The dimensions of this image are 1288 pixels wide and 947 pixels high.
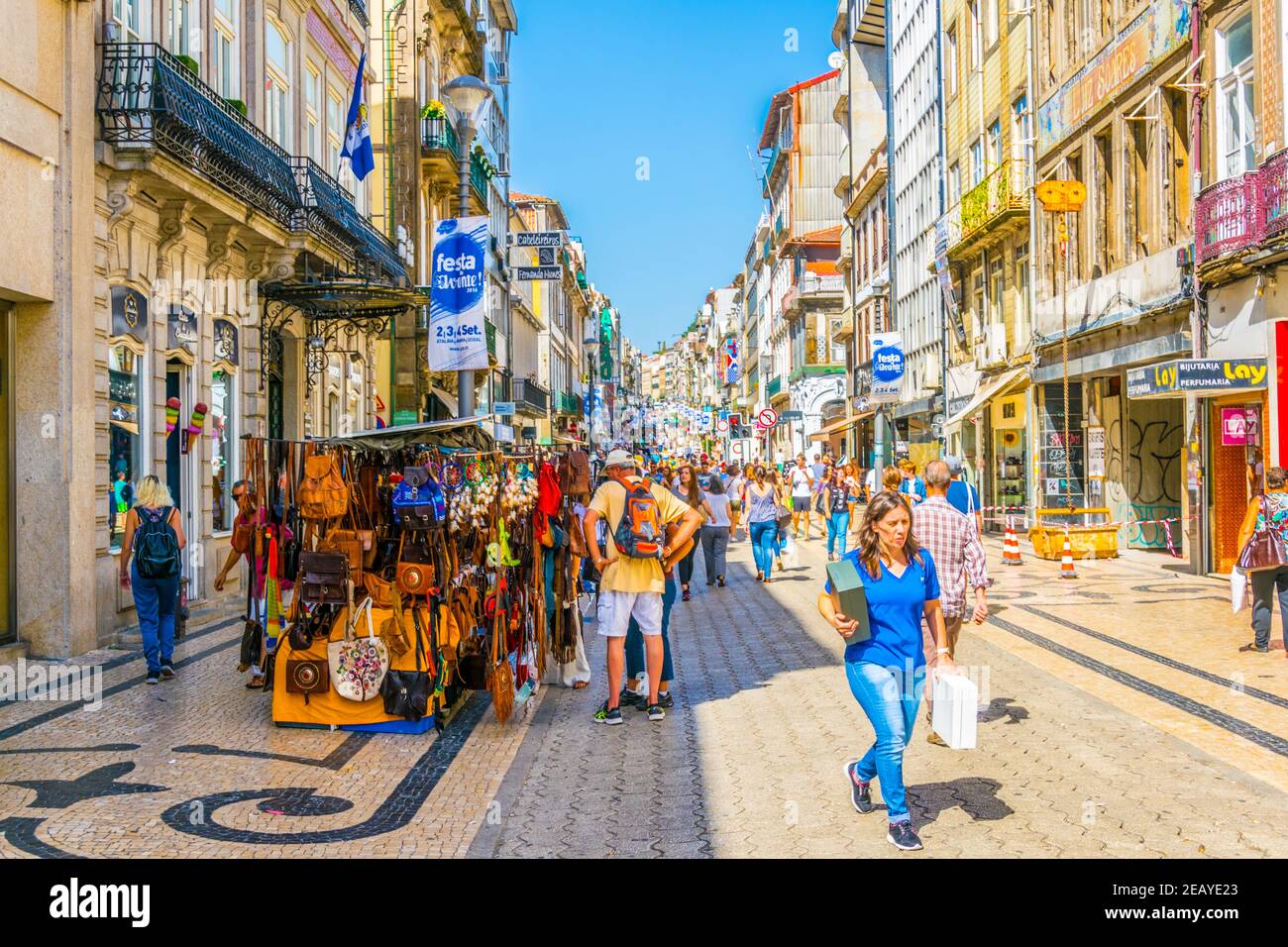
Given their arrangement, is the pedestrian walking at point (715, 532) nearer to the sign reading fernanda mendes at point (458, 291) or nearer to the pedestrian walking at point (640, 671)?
the sign reading fernanda mendes at point (458, 291)

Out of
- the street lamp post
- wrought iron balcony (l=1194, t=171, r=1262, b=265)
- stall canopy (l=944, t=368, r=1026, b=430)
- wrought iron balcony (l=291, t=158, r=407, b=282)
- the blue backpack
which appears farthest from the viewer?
stall canopy (l=944, t=368, r=1026, b=430)

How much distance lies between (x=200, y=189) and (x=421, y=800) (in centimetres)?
950

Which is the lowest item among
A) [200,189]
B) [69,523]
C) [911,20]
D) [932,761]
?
[932,761]

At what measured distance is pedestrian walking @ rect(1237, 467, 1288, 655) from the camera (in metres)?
10.4

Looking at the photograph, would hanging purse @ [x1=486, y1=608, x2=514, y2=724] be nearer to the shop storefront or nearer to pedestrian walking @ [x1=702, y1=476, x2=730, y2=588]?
pedestrian walking @ [x1=702, y1=476, x2=730, y2=588]

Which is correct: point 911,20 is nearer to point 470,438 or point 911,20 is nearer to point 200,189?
point 200,189

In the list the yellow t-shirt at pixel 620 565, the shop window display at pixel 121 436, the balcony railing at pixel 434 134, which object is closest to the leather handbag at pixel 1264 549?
the yellow t-shirt at pixel 620 565

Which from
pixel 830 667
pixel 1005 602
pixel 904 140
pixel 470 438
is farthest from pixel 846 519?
pixel 904 140

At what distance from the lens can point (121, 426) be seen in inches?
511

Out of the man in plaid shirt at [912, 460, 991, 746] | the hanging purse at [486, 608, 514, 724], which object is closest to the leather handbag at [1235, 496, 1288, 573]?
the man in plaid shirt at [912, 460, 991, 746]

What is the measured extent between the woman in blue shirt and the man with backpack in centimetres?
280

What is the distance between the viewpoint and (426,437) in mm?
9367

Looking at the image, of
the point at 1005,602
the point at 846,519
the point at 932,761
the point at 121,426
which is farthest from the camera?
the point at 846,519
